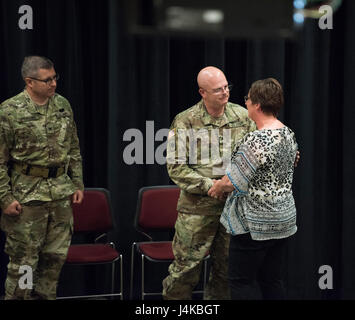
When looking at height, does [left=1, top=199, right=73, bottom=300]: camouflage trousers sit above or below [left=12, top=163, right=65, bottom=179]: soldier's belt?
below

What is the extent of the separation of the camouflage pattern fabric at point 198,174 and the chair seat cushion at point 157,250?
0.35 meters

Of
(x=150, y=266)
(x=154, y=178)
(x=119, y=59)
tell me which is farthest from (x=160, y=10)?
(x=150, y=266)

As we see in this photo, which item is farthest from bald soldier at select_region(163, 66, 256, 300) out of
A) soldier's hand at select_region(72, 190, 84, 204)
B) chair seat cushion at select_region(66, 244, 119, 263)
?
soldier's hand at select_region(72, 190, 84, 204)

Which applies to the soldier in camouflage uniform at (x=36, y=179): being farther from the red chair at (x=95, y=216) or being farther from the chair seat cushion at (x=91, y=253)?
the red chair at (x=95, y=216)

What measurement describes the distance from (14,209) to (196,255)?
1139 millimetres

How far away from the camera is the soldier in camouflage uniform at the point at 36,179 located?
12.8ft

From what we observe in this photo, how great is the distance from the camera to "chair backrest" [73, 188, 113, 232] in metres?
4.61

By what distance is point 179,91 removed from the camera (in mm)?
4895

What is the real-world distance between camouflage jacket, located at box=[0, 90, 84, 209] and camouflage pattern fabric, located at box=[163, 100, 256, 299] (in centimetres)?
72

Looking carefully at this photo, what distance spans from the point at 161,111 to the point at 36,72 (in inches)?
46.7

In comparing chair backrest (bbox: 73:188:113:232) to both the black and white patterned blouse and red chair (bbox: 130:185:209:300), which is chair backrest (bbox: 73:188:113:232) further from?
the black and white patterned blouse

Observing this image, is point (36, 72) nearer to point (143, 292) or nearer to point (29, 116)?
point (29, 116)

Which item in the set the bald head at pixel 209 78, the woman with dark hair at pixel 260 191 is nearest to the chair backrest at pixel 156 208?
the bald head at pixel 209 78

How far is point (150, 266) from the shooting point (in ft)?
16.3
